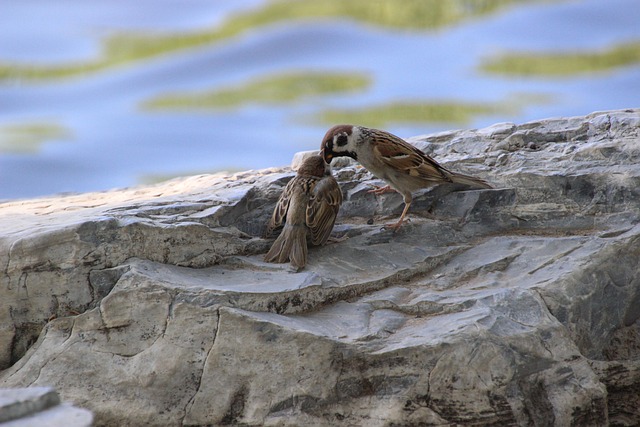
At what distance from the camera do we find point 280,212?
4676 millimetres

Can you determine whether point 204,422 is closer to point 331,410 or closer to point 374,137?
point 331,410

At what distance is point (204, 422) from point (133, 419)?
0.92 feet

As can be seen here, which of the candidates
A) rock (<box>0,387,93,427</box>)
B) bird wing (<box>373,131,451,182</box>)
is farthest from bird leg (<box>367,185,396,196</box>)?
rock (<box>0,387,93,427</box>)

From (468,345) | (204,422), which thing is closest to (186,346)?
(204,422)

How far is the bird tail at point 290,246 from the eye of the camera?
4484 millimetres

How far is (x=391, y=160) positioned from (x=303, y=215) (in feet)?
1.85

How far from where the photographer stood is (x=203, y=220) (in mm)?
4531

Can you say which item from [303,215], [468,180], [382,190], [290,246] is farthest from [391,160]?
[290,246]

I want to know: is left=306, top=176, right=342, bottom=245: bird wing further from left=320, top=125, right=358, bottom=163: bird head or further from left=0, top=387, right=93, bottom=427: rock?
left=0, top=387, right=93, bottom=427: rock

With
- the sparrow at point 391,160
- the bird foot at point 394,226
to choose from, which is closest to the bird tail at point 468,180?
the sparrow at point 391,160

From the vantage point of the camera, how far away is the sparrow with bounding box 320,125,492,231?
189 inches

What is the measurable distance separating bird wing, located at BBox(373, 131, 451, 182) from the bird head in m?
0.11

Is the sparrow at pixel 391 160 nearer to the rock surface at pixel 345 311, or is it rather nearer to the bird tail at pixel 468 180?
the bird tail at pixel 468 180

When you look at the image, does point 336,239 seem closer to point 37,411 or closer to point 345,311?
point 345,311
